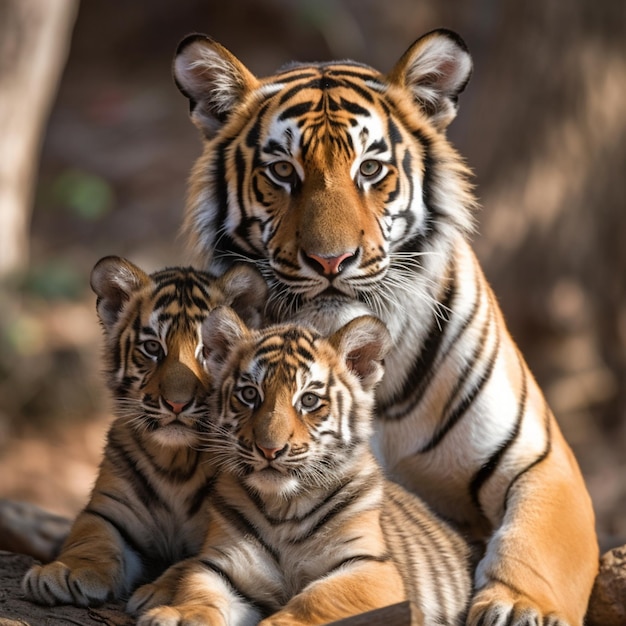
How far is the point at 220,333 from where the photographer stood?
309 cm

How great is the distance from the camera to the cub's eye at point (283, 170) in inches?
133

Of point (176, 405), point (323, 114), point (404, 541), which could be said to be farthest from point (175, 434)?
point (323, 114)

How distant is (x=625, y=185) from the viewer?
8.98m

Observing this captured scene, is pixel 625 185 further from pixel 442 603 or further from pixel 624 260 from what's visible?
pixel 442 603

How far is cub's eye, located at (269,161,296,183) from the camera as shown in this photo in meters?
3.39

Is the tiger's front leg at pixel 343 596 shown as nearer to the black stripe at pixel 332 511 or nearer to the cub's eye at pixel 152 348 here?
the black stripe at pixel 332 511

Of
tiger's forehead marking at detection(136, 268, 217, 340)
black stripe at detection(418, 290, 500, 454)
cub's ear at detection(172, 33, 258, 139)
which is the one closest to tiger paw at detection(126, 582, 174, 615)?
tiger's forehead marking at detection(136, 268, 217, 340)

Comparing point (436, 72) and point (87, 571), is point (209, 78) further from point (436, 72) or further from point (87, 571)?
point (87, 571)

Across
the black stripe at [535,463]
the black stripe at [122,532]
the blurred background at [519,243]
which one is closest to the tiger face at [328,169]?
the black stripe at [535,463]

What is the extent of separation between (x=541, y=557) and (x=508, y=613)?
0.98ft

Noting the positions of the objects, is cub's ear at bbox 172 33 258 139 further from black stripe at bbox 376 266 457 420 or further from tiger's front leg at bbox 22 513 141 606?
tiger's front leg at bbox 22 513 141 606

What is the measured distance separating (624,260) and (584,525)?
18.7 feet

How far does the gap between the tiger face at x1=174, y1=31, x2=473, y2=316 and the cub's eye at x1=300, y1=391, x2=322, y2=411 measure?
400 mm

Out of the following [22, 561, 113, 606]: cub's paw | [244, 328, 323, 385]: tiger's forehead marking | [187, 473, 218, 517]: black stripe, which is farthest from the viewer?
[187, 473, 218, 517]: black stripe
